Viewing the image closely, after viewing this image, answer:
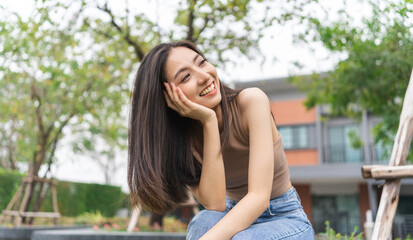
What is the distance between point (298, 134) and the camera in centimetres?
1756

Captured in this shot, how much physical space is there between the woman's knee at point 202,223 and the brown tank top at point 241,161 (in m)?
0.23

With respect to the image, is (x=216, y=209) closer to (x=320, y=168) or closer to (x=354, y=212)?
(x=320, y=168)

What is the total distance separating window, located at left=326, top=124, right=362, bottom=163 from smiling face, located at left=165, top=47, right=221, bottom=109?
16.1m

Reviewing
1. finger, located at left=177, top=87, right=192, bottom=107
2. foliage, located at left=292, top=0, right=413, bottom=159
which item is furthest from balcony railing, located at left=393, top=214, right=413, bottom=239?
finger, located at left=177, top=87, right=192, bottom=107

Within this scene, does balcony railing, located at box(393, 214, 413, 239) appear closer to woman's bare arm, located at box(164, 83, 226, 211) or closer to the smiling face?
woman's bare arm, located at box(164, 83, 226, 211)

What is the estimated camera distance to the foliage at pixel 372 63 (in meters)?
5.36

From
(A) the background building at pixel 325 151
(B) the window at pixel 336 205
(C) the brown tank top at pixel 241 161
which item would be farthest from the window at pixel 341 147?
(C) the brown tank top at pixel 241 161

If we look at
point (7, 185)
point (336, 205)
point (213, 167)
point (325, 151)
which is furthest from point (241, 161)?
point (336, 205)

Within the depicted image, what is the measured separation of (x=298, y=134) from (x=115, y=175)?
13.0m

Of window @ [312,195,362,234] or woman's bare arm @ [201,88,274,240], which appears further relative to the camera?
window @ [312,195,362,234]

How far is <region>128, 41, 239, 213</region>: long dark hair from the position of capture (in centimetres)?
199

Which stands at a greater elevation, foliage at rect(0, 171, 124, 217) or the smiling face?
the smiling face

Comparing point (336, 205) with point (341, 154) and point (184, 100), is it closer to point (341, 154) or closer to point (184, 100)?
point (341, 154)

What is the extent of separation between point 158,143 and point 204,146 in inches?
9.9
